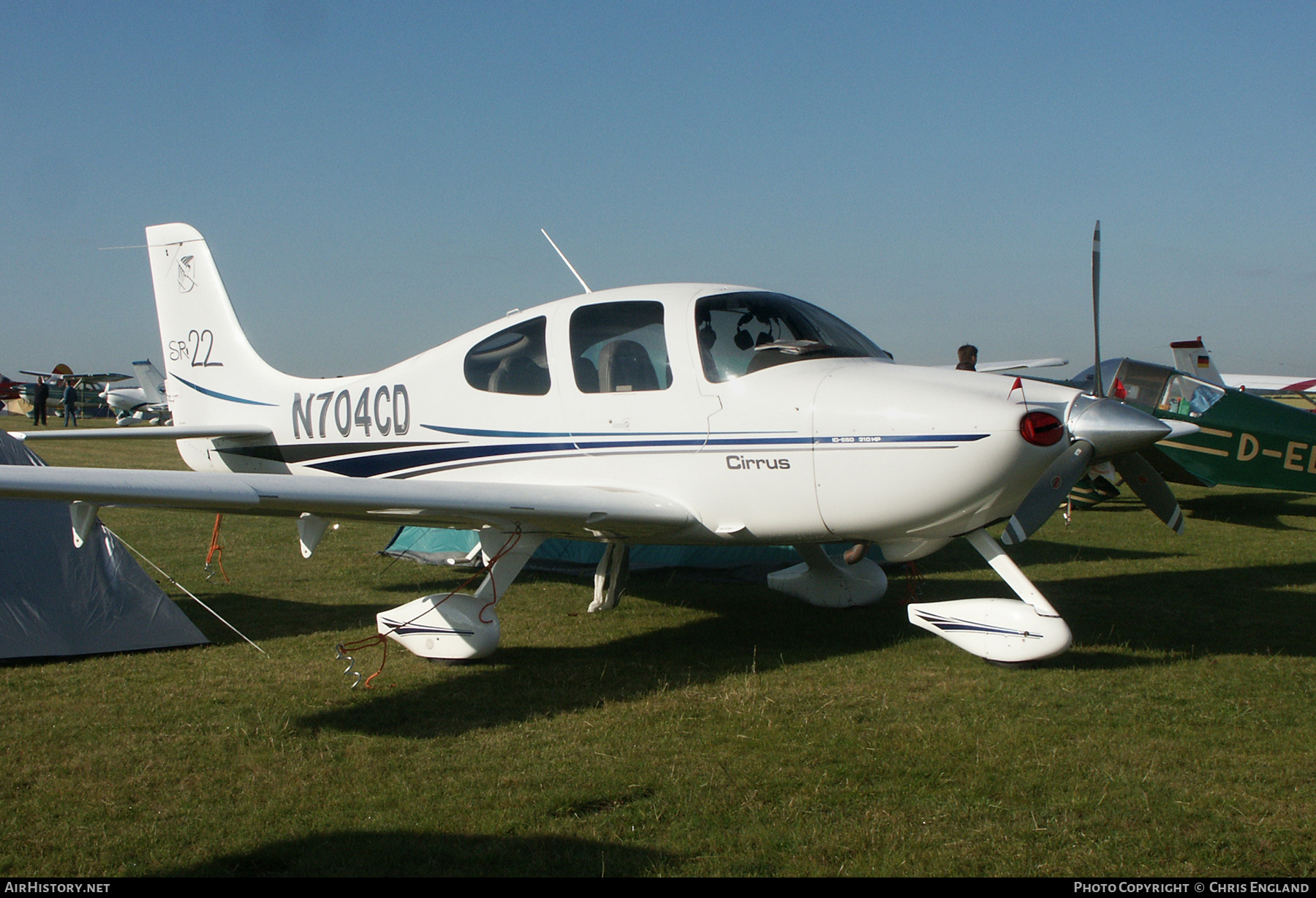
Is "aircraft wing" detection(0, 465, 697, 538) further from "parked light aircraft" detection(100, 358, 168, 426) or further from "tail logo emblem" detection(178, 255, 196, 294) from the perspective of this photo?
"parked light aircraft" detection(100, 358, 168, 426)

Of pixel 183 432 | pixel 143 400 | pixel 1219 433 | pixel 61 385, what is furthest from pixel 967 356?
pixel 61 385

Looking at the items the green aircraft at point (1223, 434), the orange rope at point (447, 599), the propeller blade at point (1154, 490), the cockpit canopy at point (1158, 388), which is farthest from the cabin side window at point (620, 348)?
the cockpit canopy at point (1158, 388)

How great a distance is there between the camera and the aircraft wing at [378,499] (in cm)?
413

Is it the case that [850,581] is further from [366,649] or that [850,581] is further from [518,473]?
[366,649]

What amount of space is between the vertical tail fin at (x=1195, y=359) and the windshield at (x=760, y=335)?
13520 mm

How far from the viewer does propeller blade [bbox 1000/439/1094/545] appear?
193 inches

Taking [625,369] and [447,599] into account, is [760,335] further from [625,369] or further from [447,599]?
[447,599]

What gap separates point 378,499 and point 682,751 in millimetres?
1915

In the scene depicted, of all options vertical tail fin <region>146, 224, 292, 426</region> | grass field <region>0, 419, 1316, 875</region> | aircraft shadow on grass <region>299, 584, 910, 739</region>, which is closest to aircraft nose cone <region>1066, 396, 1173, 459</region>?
grass field <region>0, 419, 1316, 875</region>

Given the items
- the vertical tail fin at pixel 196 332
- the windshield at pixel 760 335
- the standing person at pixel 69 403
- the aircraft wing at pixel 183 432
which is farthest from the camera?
the standing person at pixel 69 403

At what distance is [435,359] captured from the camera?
21.2ft

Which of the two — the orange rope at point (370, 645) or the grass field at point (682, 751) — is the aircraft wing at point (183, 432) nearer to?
the grass field at point (682, 751)

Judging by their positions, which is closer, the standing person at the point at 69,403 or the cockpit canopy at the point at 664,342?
the cockpit canopy at the point at 664,342

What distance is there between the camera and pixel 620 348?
5.61m
